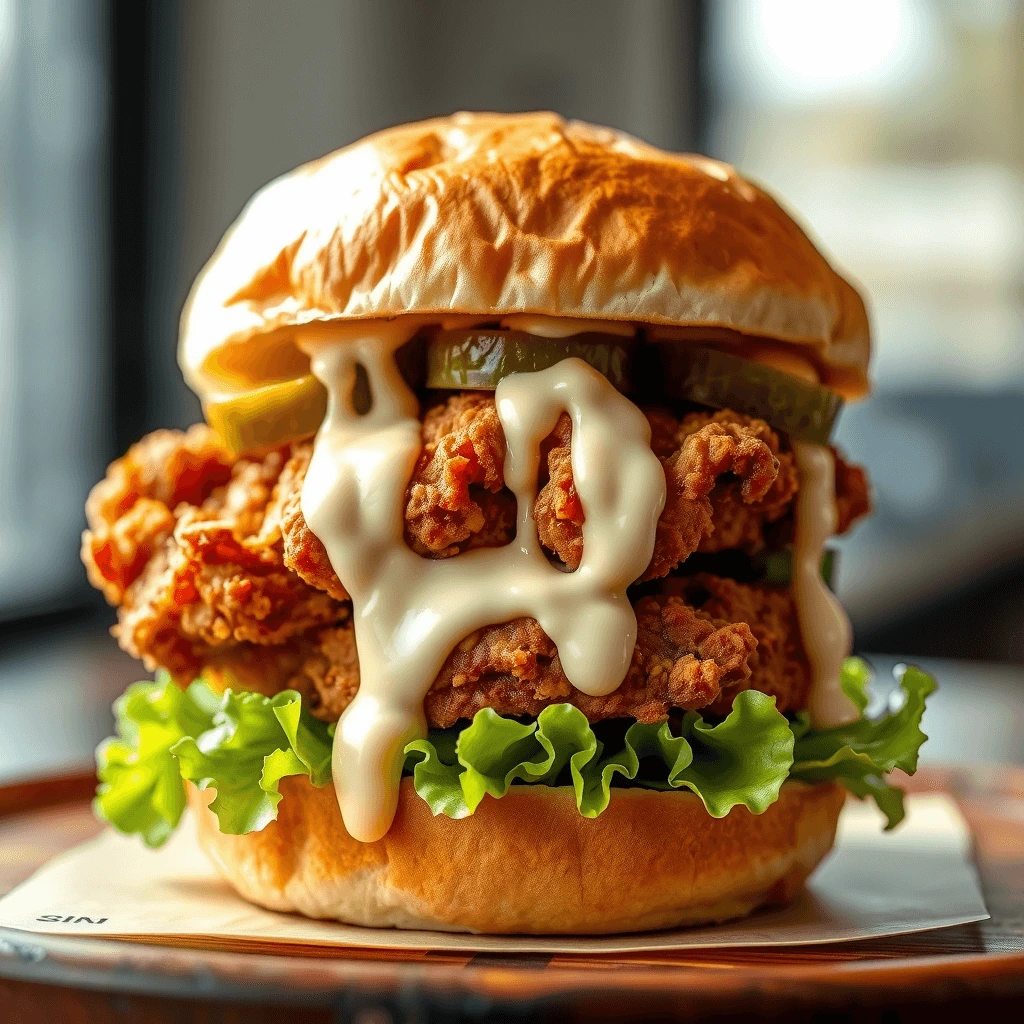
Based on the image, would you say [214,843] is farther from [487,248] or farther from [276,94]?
[276,94]

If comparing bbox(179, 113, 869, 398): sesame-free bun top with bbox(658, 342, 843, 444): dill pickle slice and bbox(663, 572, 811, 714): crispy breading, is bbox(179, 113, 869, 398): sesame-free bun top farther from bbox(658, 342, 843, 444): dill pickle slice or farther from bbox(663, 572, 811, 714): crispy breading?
bbox(663, 572, 811, 714): crispy breading

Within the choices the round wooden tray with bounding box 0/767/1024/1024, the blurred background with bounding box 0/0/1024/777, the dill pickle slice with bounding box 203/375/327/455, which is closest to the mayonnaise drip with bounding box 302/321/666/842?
the dill pickle slice with bounding box 203/375/327/455

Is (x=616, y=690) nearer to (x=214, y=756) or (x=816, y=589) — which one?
(x=816, y=589)

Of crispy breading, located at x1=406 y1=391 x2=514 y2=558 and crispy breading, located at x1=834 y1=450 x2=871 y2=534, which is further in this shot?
crispy breading, located at x1=834 y1=450 x2=871 y2=534

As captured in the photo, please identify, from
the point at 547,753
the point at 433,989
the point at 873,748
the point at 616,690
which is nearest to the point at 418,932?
the point at 547,753

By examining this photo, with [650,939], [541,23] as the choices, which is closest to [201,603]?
[650,939]

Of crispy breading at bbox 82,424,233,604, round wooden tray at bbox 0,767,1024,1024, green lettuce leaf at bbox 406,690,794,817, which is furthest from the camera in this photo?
crispy breading at bbox 82,424,233,604

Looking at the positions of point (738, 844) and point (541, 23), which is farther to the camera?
point (541, 23)
